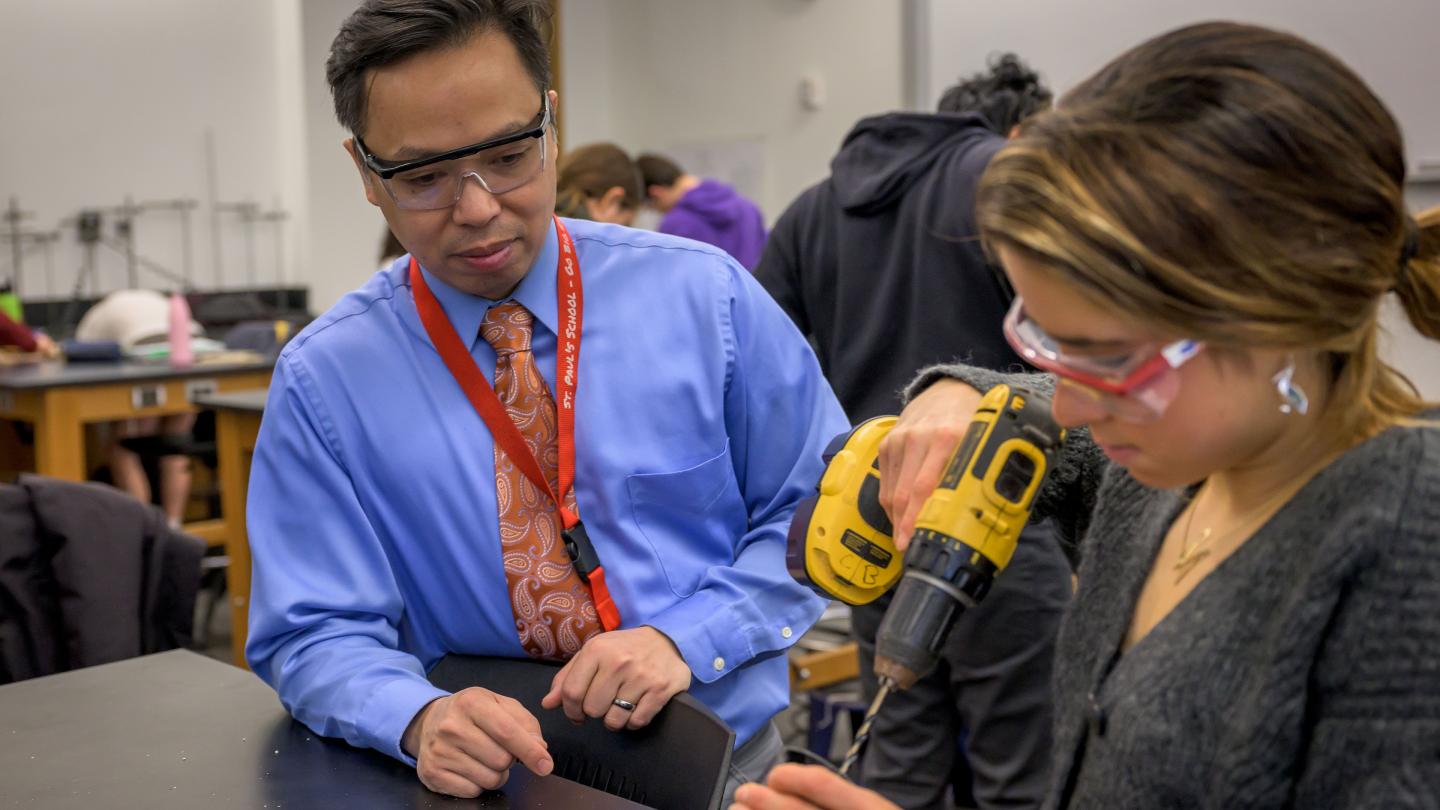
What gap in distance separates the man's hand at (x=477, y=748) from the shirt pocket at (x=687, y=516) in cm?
34

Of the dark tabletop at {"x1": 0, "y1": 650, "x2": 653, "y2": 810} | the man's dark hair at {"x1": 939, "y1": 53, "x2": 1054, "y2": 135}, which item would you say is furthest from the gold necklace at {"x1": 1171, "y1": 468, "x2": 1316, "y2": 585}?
the man's dark hair at {"x1": 939, "y1": 53, "x2": 1054, "y2": 135}

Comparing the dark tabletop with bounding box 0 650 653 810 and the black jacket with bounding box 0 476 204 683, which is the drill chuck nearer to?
the dark tabletop with bounding box 0 650 653 810

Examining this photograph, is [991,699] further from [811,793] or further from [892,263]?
[811,793]

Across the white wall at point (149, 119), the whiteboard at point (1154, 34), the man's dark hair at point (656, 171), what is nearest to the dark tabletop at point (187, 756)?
the whiteboard at point (1154, 34)

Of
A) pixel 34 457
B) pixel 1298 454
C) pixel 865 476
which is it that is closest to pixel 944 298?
pixel 865 476

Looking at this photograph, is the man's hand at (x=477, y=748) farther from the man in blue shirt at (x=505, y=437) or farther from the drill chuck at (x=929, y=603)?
the drill chuck at (x=929, y=603)

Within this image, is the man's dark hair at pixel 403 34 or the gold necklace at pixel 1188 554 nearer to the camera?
the gold necklace at pixel 1188 554

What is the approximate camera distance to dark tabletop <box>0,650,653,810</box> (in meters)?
1.29

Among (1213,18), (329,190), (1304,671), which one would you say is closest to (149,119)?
(329,190)

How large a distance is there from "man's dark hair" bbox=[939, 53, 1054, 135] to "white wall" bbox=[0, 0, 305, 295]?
7.90 metres

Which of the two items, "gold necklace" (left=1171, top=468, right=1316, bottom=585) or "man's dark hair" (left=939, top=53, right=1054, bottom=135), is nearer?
"gold necklace" (left=1171, top=468, right=1316, bottom=585)

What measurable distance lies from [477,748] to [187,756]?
35 centimetres

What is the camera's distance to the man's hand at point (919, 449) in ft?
3.88

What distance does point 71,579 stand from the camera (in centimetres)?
231
